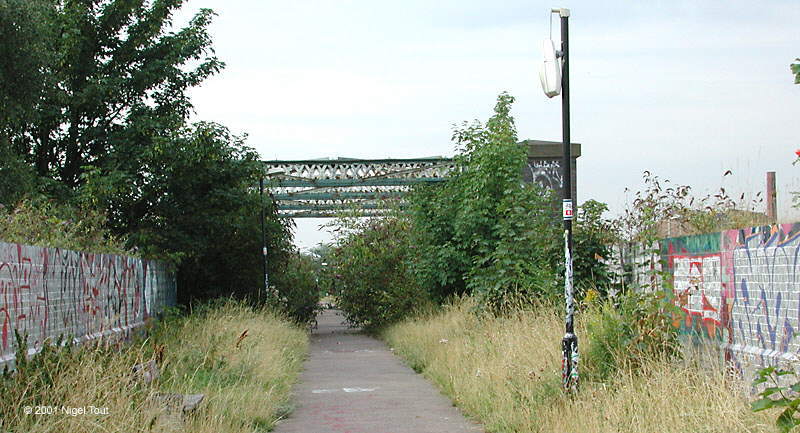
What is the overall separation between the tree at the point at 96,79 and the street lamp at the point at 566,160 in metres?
13.9

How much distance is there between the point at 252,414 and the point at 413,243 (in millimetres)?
17448

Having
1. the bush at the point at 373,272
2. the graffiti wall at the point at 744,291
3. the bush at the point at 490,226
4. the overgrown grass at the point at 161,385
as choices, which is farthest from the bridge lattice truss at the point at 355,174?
the graffiti wall at the point at 744,291

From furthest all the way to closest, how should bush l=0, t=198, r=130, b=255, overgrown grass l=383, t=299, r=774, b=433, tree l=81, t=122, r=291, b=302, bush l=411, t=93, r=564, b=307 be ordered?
tree l=81, t=122, r=291, b=302 < bush l=411, t=93, r=564, b=307 < bush l=0, t=198, r=130, b=255 < overgrown grass l=383, t=299, r=774, b=433

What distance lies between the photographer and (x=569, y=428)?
29.8 feet

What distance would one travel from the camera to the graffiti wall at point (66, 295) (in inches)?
384

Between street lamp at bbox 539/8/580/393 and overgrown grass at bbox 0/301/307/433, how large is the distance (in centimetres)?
351

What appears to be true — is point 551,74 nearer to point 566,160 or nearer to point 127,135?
point 566,160

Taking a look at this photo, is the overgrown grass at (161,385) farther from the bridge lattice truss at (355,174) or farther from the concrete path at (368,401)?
the bridge lattice truss at (355,174)

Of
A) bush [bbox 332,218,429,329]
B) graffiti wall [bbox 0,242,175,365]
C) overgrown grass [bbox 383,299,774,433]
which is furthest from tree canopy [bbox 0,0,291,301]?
overgrown grass [bbox 383,299,774,433]

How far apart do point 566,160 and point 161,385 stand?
218 inches

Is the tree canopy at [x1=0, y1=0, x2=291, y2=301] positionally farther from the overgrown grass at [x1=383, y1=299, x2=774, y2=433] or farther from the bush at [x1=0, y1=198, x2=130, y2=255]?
the overgrown grass at [x1=383, y1=299, x2=774, y2=433]

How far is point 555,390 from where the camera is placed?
34.7 feet

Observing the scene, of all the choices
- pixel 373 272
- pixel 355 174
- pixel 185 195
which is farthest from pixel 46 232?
pixel 355 174

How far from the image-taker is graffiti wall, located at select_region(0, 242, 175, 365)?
32.0ft
